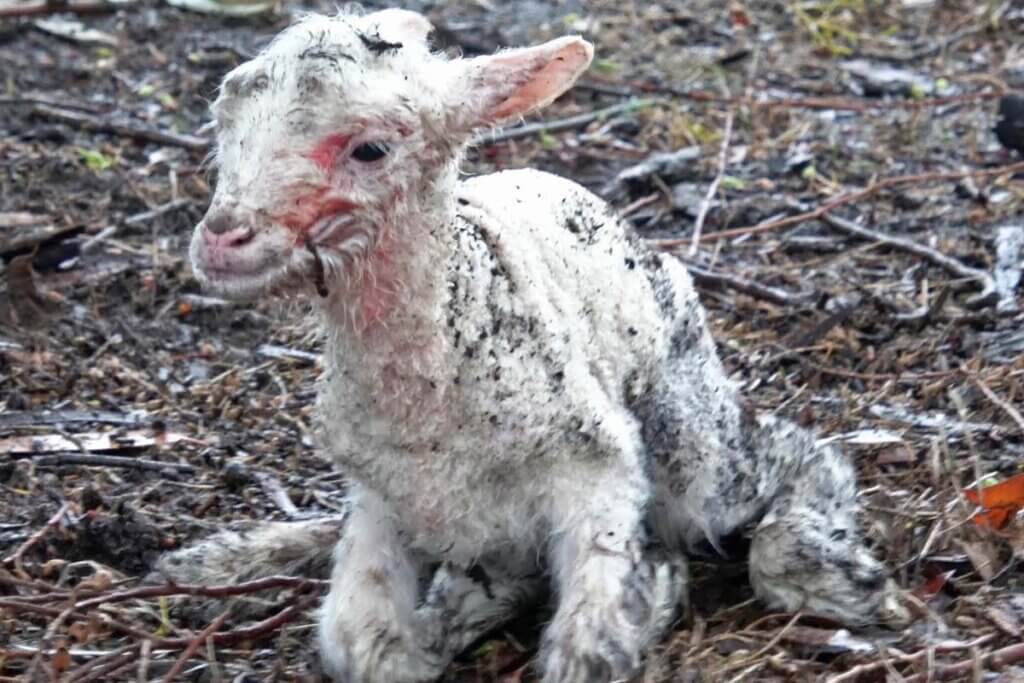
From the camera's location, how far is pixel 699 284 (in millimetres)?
6832

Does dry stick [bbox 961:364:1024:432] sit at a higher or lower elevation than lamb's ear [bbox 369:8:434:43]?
lower

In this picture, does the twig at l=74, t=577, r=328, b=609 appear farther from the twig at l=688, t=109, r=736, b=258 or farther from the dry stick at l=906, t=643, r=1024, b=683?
the twig at l=688, t=109, r=736, b=258

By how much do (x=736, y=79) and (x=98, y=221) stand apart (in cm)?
353

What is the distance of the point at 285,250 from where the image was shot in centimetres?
371

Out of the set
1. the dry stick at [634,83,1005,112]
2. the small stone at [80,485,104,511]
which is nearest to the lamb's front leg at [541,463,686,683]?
the small stone at [80,485,104,511]

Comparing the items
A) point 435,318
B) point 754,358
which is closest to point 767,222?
point 754,358

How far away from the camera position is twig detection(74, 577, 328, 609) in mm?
4457

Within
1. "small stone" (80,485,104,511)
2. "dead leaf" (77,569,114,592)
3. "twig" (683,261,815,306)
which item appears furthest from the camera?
"twig" (683,261,815,306)

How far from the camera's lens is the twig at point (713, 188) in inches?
283

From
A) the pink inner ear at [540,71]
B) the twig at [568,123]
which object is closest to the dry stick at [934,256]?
the twig at [568,123]

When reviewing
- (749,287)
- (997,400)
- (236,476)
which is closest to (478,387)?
(236,476)

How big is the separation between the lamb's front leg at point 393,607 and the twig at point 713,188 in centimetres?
291

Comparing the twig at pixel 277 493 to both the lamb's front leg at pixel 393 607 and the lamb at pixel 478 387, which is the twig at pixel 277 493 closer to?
the lamb at pixel 478 387

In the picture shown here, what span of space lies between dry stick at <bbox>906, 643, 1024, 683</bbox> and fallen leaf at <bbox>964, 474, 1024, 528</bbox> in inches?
25.8
